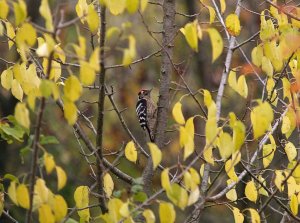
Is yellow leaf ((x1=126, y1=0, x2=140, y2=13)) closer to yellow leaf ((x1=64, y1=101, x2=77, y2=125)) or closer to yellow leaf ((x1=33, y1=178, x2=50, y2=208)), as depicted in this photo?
yellow leaf ((x1=64, y1=101, x2=77, y2=125))

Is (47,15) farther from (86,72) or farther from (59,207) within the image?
(59,207)

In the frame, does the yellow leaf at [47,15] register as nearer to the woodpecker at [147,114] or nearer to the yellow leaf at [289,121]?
the yellow leaf at [289,121]

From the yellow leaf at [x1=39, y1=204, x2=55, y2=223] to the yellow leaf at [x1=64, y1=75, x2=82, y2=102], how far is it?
45cm

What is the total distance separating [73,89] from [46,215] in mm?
513

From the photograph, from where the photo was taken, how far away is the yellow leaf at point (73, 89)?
8.29 ft

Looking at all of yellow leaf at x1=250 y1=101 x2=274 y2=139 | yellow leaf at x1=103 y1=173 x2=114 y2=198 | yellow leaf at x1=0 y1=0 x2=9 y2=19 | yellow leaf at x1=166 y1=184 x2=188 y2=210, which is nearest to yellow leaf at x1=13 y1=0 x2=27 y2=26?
yellow leaf at x1=0 y1=0 x2=9 y2=19

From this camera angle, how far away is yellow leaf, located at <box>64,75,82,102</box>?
2.53 m

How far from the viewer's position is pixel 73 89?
2535 mm

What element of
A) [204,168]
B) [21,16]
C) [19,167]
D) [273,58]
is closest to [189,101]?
[19,167]

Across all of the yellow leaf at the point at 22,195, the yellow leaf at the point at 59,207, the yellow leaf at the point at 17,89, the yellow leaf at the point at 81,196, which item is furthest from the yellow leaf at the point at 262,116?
the yellow leaf at the point at 17,89

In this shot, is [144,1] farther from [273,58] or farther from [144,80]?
[144,80]

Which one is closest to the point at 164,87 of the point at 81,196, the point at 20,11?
the point at 81,196

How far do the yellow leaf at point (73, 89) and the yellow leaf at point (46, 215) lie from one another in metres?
0.45

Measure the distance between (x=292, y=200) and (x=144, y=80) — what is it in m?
8.88
